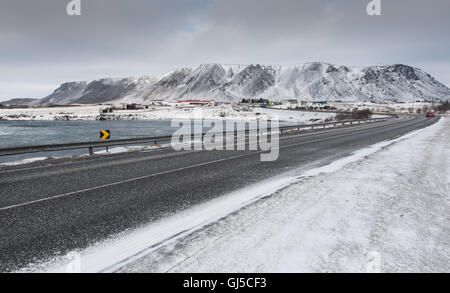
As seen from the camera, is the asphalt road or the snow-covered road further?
the asphalt road

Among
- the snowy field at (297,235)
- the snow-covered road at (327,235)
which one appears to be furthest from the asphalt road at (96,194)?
the snow-covered road at (327,235)

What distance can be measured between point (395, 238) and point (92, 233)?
172 inches

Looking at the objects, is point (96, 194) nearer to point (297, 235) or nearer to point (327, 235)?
point (297, 235)

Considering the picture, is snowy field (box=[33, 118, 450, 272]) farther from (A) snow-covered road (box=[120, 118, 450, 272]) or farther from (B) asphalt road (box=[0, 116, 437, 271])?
(B) asphalt road (box=[0, 116, 437, 271])

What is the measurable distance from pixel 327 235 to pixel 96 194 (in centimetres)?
488

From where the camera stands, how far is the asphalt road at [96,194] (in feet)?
12.5

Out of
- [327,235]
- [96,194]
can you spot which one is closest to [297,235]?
[327,235]

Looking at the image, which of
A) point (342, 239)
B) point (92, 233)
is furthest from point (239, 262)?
point (92, 233)

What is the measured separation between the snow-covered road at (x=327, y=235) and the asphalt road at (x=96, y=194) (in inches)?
53.0

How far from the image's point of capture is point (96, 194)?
590cm

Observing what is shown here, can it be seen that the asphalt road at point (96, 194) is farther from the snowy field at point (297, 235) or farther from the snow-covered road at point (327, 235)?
the snow-covered road at point (327, 235)

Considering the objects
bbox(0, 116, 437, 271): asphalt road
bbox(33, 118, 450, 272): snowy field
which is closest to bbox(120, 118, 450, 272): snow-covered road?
bbox(33, 118, 450, 272): snowy field

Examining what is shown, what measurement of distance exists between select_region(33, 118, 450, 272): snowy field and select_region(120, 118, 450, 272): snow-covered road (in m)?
0.01

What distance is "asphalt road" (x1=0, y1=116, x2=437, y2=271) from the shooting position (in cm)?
381
